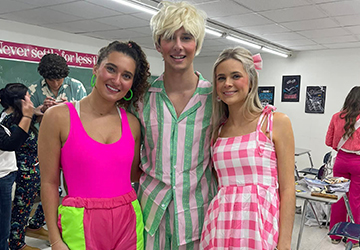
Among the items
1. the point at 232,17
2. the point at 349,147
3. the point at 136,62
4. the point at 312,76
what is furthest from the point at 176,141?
the point at 312,76

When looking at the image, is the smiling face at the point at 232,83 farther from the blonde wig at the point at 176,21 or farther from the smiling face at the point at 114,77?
the smiling face at the point at 114,77

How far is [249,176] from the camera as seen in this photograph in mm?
1537

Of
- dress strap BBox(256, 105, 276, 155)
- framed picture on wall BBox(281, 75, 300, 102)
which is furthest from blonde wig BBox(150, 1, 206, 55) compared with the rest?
framed picture on wall BBox(281, 75, 300, 102)

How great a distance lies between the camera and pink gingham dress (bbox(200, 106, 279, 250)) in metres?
1.49

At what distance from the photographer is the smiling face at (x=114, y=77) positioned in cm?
146

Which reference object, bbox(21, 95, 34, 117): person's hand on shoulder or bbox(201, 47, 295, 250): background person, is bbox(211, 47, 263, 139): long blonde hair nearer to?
bbox(201, 47, 295, 250): background person

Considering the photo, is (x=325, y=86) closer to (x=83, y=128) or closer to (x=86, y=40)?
(x=86, y=40)

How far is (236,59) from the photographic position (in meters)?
1.59

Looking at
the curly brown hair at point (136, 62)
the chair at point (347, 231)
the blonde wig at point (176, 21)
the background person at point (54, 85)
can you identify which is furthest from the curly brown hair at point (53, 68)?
the chair at point (347, 231)

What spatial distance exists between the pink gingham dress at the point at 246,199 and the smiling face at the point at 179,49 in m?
0.44

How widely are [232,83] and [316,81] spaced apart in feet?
22.8

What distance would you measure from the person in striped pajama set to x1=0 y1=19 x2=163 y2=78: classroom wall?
183 inches

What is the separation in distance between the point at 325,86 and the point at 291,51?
45.5 inches

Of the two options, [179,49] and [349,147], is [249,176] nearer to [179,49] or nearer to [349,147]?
[179,49]
